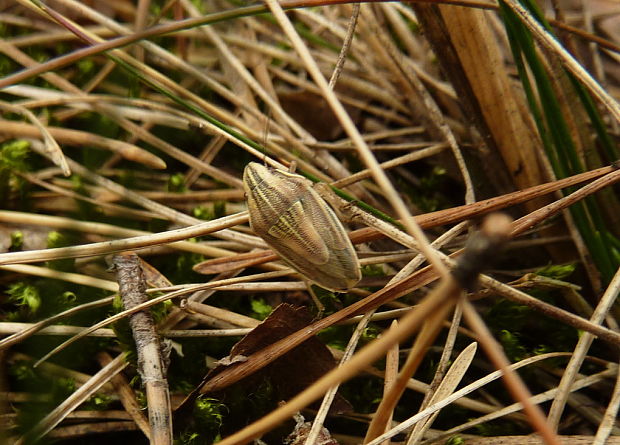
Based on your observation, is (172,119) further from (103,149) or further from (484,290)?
(484,290)

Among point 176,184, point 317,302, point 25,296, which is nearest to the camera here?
point 317,302

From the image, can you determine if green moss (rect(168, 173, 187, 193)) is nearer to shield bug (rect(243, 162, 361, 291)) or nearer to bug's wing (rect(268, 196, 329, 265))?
shield bug (rect(243, 162, 361, 291))

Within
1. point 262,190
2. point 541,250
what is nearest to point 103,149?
point 262,190

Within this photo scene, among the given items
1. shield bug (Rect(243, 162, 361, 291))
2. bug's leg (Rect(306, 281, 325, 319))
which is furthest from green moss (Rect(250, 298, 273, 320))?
shield bug (Rect(243, 162, 361, 291))

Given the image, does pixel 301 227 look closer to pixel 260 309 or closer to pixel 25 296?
pixel 260 309

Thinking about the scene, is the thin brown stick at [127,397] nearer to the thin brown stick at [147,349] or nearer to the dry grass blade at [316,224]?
the dry grass blade at [316,224]

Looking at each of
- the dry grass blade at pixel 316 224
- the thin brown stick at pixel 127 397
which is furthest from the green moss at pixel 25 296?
the thin brown stick at pixel 127 397

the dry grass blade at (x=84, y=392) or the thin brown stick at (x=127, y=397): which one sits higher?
the dry grass blade at (x=84, y=392)

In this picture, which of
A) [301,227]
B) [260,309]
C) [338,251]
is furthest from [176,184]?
[338,251]
